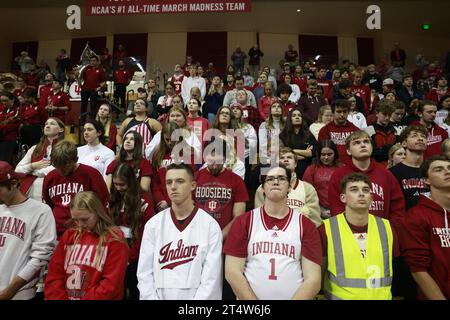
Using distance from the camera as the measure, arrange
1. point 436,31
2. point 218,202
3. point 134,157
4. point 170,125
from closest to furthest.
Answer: point 218,202
point 134,157
point 170,125
point 436,31

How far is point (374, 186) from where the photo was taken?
3.81 m

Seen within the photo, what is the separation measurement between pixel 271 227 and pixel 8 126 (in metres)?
5.49

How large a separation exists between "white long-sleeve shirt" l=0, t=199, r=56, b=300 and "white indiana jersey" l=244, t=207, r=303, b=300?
1.64 metres

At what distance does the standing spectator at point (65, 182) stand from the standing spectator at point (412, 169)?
2.90 m

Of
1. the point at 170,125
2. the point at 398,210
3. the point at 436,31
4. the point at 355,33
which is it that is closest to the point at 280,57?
the point at 355,33

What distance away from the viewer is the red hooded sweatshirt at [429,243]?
302 cm

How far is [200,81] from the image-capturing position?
401 inches

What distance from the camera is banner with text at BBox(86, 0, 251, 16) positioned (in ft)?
28.1

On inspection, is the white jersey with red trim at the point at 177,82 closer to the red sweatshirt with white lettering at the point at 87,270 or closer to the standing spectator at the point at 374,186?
the standing spectator at the point at 374,186

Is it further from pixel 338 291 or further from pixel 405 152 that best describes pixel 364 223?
pixel 405 152

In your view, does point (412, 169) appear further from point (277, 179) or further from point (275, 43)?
point (275, 43)

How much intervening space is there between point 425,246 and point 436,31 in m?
17.2

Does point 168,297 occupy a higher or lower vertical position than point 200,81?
lower

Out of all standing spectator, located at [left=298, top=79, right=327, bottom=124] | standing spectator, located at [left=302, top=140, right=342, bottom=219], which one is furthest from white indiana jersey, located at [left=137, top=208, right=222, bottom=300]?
standing spectator, located at [left=298, top=79, right=327, bottom=124]
